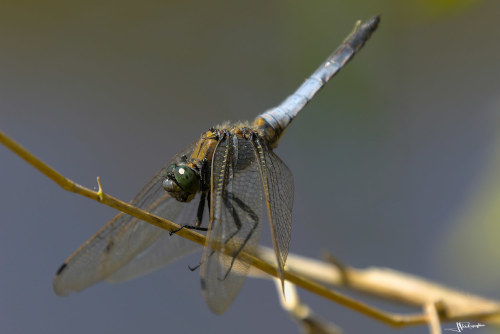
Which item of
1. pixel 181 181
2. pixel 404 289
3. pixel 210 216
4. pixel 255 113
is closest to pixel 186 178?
pixel 181 181

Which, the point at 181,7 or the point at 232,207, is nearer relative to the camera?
the point at 232,207

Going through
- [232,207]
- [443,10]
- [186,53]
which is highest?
[443,10]

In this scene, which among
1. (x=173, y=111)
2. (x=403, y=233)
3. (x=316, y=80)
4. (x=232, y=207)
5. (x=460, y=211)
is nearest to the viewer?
(x=232, y=207)

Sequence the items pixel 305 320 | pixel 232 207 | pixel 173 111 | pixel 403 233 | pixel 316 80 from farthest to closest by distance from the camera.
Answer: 1. pixel 173 111
2. pixel 403 233
3. pixel 316 80
4. pixel 305 320
5. pixel 232 207

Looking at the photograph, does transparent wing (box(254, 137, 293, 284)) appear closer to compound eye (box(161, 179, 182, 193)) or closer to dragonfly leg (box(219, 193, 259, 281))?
dragonfly leg (box(219, 193, 259, 281))

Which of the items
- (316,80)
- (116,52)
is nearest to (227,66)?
(116,52)

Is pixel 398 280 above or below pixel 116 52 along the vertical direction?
below

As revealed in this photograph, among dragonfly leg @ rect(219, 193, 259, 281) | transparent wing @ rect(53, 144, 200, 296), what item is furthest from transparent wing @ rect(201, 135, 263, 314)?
transparent wing @ rect(53, 144, 200, 296)

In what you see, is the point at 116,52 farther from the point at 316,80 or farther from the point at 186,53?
the point at 316,80
